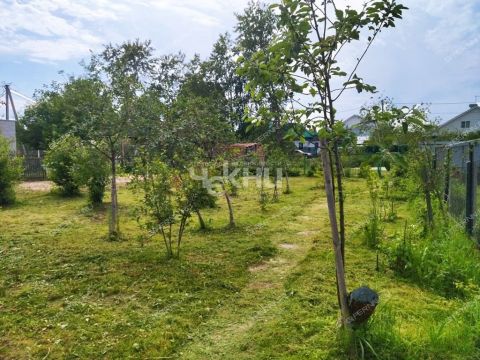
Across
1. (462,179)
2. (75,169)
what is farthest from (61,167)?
(462,179)

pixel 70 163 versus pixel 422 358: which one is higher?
pixel 70 163

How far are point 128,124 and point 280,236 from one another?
3.22 m

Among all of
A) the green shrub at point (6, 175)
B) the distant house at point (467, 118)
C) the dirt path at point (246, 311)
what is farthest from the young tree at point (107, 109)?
the distant house at point (467, 118)

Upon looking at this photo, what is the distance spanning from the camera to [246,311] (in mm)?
3771

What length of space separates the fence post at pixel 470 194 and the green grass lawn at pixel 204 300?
4.70ft

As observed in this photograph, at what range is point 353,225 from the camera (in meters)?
7.51

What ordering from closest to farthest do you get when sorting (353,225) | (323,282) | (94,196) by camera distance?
(323,282), (353,225), (94,196)

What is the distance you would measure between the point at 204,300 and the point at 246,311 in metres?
0.52

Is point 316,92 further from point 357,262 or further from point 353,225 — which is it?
point 353,225

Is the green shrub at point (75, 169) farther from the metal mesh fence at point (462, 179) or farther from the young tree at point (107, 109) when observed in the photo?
the metal mesh fence at point (462, 179)

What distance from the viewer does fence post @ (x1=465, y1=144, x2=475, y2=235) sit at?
18.5ft

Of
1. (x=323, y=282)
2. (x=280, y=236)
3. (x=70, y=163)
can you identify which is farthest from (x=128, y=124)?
(x=70, y=163)

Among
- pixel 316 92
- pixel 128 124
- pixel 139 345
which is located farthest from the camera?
pixel 128 124

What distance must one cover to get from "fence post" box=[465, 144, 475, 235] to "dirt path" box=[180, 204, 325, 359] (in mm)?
2462
